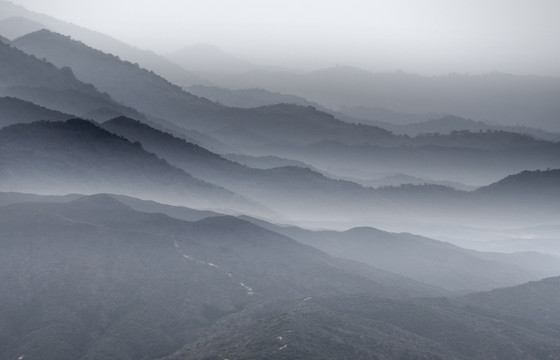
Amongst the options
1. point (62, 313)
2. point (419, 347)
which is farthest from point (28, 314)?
point (419, 347)

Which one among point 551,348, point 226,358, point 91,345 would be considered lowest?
point 91,345

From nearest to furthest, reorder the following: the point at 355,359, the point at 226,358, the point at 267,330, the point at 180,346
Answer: the point at 226,358
the point at 355,359
the point at 267,330
the point at 180,346

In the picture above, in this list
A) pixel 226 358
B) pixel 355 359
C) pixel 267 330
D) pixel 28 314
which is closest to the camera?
pixel 226 358

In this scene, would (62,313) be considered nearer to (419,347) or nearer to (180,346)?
(180,346)

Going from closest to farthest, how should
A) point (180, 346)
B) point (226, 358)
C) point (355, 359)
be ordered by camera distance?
1. point (226, 358)
2. point (355, 359)
3. point (180, 346)

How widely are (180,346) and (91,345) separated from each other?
26614 mm

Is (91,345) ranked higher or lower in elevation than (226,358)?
lower

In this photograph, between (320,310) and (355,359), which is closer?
(355,359)

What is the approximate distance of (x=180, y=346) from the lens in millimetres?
183250

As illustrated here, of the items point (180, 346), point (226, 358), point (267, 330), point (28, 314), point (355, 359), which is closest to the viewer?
point (226, 358)

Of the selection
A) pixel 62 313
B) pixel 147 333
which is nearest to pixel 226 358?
pixel 147 333

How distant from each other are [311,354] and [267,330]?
24.8m

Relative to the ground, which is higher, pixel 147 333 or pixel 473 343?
pixel 473 343

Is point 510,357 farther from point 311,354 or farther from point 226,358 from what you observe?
point 226,358
